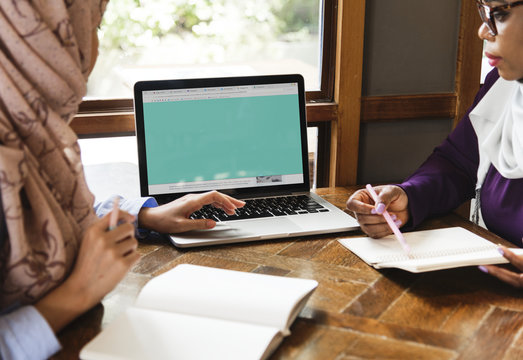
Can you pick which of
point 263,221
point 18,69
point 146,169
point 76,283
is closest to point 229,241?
point 263,221

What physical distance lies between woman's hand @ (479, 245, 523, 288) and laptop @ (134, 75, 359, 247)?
1.33 ft

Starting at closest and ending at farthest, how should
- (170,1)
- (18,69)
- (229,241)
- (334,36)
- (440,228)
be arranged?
(18,69) → (229,241) → (440,228) → (170,1) → (334,36)

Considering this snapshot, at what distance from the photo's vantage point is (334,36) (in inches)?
73.9

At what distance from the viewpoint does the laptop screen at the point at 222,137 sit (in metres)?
1.58

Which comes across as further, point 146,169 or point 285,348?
point 146,169

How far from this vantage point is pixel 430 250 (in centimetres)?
126

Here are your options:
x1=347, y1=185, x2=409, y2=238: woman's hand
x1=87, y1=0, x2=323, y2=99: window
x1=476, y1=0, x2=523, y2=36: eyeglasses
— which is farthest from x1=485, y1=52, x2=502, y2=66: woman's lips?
x1=87, y1=0, x2=323, y2=99: window

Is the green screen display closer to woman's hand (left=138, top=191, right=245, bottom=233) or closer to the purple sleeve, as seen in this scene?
woman's hand (left=138, top=191, right=245, bottom=233)

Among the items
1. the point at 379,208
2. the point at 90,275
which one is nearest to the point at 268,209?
the point at 379,208

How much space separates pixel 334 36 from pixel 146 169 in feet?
2.50

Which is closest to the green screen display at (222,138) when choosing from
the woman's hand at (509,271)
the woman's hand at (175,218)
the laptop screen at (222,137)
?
the laptop screen at (222,137)

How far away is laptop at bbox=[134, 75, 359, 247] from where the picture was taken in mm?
1562

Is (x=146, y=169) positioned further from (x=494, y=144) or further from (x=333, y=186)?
(x=494, y=144)

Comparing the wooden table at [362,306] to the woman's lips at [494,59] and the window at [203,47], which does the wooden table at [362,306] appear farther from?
the window at [203,47]
